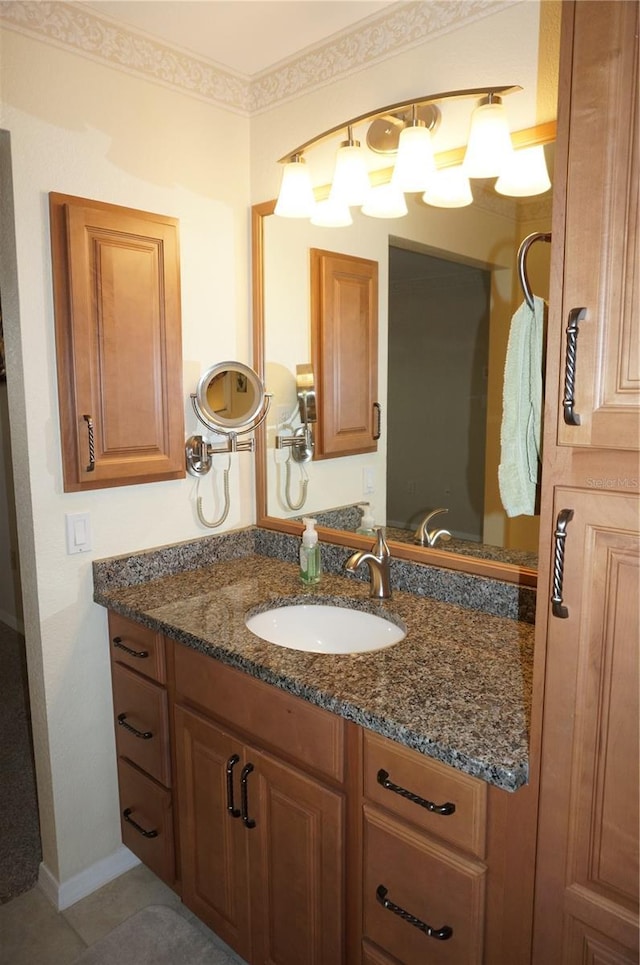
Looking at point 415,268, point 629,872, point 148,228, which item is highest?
point 148,228

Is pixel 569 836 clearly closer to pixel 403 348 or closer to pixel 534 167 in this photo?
pixel 403 348

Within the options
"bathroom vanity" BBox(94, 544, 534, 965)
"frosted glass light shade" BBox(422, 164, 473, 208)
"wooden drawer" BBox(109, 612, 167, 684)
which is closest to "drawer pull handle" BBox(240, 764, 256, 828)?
"bathroom vanity" BBox(94, 544, 534, 965)

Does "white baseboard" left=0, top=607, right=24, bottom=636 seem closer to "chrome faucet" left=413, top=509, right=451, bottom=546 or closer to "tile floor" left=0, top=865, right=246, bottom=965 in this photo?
"tile floor" left=0, top=865, right=246, bottom=965

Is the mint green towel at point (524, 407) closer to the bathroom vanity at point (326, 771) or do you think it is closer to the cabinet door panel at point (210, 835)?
the bathroom vanity at point (326, 771)

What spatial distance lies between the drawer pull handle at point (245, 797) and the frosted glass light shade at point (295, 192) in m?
1.53

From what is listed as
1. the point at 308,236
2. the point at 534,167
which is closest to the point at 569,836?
the point at 534,167

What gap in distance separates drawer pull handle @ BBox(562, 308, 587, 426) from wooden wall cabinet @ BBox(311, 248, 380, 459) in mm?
1044

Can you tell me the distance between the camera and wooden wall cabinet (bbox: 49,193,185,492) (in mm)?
1690

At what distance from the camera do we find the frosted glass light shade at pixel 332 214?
1879mm

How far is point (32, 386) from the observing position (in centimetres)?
167

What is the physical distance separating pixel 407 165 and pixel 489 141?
0.22 metres

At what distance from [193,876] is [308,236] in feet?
6.20

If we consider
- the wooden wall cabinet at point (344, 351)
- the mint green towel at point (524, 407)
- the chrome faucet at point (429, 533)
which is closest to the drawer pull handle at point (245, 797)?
the chrome faucet at point (429, 533)

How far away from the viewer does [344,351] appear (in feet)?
6.52
